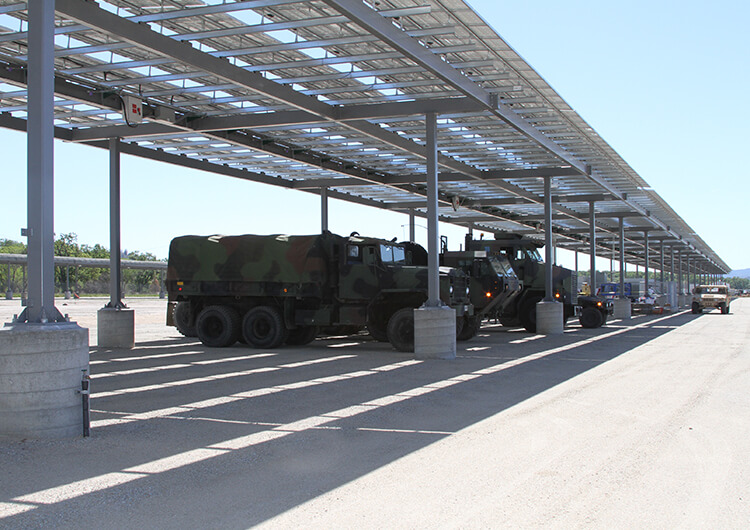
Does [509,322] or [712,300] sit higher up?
[712,300]

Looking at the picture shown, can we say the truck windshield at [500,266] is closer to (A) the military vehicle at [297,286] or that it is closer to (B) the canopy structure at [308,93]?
(B) the canopy structure at [308,93]

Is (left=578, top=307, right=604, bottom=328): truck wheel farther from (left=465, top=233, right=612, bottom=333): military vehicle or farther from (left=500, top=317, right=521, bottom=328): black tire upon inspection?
(left=500, top=317, right=521, bottom=328): black tire

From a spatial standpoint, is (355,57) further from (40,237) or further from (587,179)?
(587,179)

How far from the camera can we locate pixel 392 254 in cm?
1709

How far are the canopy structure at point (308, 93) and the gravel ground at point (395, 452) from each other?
4.72 metres

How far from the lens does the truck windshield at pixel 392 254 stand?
54.9 ft

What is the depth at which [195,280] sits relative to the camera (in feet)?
56.2

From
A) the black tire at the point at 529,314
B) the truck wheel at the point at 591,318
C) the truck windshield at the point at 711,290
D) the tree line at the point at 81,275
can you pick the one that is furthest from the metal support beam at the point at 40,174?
the tree line at the point at 81,275

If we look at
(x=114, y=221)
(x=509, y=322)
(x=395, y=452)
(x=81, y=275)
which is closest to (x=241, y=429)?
(x=395, y=452)

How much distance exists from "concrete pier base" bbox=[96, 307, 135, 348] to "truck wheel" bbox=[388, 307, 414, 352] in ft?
17.7

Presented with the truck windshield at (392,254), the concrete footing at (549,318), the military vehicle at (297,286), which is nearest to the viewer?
the military vehicle at (297,286)

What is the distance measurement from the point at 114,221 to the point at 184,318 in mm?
3316

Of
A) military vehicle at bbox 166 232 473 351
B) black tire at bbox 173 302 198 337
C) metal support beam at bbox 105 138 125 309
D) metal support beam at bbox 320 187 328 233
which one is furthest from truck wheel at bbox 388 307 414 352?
metal support beam at bbox 320 187 328 233

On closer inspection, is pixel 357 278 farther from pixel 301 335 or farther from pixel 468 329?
pixel 468 329
